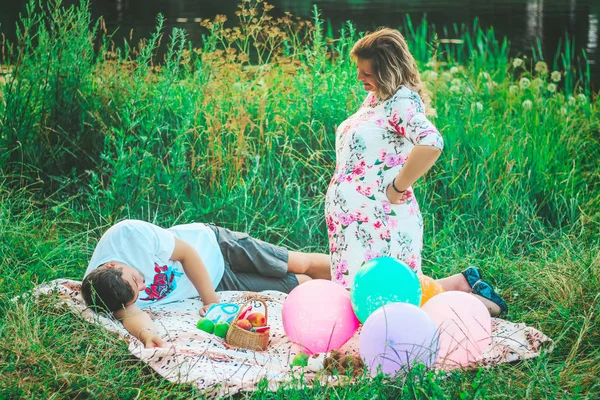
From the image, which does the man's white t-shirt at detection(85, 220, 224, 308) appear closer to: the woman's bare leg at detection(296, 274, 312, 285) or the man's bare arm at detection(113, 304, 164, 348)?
the man's bare arm at detection(113, 304, 164, 348)

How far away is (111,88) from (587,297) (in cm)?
359

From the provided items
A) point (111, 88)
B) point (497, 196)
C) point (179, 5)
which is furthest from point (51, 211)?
point (179, 5)

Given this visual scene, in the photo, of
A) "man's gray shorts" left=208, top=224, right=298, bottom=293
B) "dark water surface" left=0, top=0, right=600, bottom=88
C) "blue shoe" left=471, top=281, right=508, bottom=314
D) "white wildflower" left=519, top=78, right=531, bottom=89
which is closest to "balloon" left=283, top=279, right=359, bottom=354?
"man's gray shorts" left=208, top=224, right=298, bottom=293

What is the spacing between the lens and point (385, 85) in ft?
11.9

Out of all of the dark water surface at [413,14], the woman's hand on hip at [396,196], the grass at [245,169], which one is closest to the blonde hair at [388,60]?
the woman's hand on hip at [396,196]

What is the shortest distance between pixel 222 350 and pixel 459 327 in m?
1.05

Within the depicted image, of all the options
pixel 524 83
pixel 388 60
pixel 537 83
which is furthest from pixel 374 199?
pixel 537 83

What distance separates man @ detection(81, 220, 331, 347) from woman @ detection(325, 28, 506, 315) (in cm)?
54

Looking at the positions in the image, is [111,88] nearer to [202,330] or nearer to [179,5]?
[202,330]

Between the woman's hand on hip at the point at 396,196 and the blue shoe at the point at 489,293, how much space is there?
2.22ft

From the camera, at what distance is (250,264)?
4230 millimetres

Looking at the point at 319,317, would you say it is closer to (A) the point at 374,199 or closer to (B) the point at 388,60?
(A) the point at 374,199

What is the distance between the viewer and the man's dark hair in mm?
3523

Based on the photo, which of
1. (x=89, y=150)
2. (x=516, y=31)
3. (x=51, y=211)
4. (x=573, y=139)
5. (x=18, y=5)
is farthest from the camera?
(x=516, y=31)
